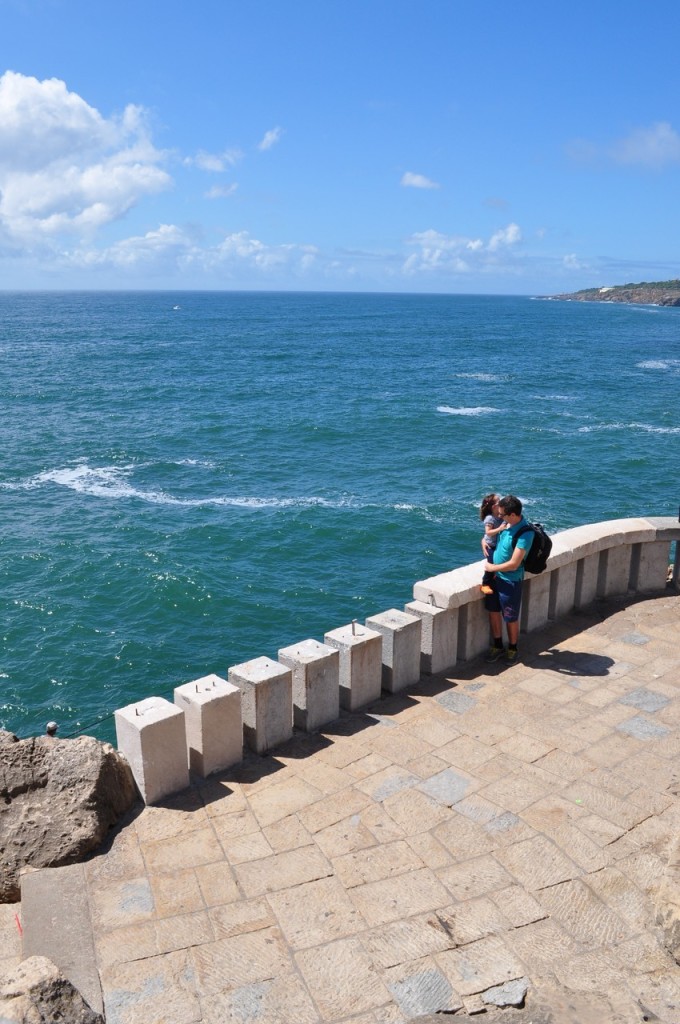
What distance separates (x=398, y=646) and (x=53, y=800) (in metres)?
2.92

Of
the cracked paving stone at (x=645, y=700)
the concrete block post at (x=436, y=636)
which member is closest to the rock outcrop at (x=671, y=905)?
the cracked paving stone at (x=645, y=700)

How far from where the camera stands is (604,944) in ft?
14.4

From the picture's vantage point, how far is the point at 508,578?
24.2 feet

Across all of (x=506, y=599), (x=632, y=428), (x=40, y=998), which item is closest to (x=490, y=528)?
(x=506, y=599)

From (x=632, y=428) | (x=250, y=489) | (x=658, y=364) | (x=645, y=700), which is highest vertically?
(x=645, y=700)

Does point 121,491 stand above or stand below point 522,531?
below

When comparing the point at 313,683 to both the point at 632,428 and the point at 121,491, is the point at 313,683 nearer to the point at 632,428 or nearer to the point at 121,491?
the point at 121,491

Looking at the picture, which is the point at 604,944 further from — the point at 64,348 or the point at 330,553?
the point at 64,348

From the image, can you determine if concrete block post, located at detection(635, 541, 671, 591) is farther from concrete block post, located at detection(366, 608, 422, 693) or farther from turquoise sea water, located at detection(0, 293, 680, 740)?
turquoise sea water, located at detection(0, 293, 680, 740)

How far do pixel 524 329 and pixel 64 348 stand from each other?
64.6 metres

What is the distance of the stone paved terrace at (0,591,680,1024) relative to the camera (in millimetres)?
4117

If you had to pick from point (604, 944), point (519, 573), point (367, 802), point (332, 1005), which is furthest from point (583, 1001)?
point (519, 573)

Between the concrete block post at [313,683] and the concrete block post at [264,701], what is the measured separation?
5.4 inches

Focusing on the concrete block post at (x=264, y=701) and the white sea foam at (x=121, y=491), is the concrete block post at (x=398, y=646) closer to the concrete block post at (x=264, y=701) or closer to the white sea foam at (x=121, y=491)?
the concrete block post at (x=264, y=701)
